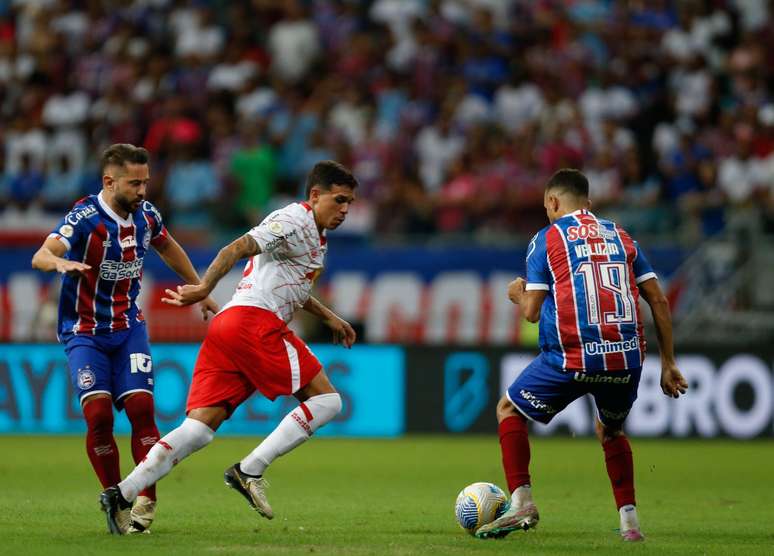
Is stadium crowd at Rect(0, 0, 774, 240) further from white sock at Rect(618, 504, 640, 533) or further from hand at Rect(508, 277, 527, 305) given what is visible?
white sock at Rect(618, 504, 640, 533)

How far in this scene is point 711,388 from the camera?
17.4 meters

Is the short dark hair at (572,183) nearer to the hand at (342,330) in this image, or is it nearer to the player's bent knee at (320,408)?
the hand at (342,330)

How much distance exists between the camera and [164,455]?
27.1ft

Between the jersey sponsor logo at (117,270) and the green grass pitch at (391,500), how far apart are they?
5.15 ft

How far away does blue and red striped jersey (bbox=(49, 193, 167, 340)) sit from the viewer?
8688mm

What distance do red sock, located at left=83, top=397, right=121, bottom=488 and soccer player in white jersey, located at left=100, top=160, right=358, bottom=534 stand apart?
1.21 feet

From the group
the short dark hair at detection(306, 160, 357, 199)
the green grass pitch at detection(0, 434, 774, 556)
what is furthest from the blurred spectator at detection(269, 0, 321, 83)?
the short dark hair at detection(306, 160, 357, 199)

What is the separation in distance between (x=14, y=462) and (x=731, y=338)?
938 centimetres

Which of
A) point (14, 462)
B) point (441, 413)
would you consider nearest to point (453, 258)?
point (441, 413)

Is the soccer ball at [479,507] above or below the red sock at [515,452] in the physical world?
below

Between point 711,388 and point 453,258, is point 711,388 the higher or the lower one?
the lower one

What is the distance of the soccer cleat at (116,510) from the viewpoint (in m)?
8.11

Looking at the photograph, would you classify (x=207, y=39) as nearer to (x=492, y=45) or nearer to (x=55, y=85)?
(x=55, y=85)

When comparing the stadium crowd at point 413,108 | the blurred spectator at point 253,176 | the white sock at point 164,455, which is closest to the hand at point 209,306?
the white sock at point 164,455
